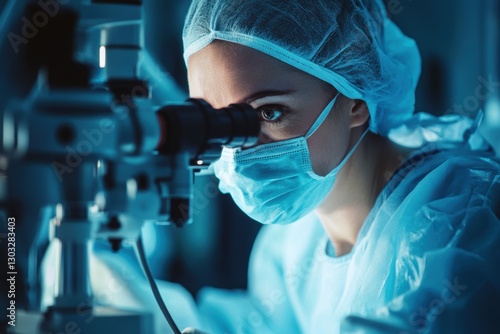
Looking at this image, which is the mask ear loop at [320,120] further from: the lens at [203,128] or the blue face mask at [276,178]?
the lens at [203,128]

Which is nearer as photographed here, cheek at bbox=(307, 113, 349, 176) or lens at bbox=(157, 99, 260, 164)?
lens at bbox=(157, 99, 260, 164)

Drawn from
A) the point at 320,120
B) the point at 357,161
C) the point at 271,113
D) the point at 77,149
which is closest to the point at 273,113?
the point at 271,113

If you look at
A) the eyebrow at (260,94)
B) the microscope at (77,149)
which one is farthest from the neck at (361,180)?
the microscope at (77,149)

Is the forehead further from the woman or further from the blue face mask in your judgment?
the blue face mask

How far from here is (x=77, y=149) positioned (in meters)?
0.67

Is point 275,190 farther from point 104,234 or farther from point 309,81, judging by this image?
point 104,234

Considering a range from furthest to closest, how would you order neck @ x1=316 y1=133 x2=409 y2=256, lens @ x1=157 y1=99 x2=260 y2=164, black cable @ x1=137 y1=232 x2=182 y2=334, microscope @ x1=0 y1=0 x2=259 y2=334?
neck @ x1=316 y1=133 x2=409 y2=256 → black cable @ x1=137 y1=232 x2=182 y2=334 → lens @ x1=157 y1=99 x2=260 y2=164 → microscope @ x1=0 y1=0 x2=259 y2=334

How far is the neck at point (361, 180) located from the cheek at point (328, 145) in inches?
2.3

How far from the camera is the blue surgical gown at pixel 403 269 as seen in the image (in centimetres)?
92

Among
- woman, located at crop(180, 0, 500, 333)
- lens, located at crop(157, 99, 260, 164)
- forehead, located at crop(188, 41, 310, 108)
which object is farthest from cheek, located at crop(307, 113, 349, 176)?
lens, located at crop(157, 99, 260, 164)

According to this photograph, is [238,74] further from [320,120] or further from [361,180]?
[361,180]

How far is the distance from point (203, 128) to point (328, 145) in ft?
1.64

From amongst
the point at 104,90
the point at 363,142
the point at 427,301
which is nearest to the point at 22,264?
the point at 104,90

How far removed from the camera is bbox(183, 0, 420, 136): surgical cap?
1.18 metres
